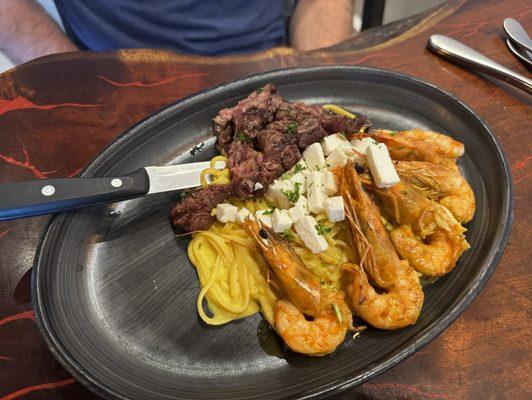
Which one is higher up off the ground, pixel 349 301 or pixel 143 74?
pixel 143 74

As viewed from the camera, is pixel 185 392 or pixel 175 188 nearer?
pixel 185 392

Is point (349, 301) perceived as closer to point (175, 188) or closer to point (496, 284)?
point (496, 284)

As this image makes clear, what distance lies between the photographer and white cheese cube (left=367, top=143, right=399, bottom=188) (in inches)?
93.4

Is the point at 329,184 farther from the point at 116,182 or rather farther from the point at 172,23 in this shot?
the point at 172,23

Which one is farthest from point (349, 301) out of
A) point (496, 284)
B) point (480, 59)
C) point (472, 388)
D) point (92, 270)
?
point (480, 59)

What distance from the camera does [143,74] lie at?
3402 mm

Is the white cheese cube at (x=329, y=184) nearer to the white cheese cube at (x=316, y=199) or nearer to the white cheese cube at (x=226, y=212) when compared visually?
the white cheese cube at (x=316, y=199)

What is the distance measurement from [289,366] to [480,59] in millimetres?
2676

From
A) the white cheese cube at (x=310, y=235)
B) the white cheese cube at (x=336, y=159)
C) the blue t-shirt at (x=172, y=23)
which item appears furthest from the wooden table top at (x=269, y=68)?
the white cheese cube at (x=336, y=159)

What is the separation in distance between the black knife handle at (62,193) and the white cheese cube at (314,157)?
955 millimetres

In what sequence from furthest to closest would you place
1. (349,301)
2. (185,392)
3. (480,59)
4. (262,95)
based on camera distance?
(480,59)
(262,95)
(349,301)
(185,392)

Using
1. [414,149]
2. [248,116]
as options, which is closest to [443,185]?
[414,149]

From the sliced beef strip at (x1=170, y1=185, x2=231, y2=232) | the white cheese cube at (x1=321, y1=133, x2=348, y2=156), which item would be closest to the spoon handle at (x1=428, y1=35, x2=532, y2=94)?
the white cheese cube at (x1=321, y1=133, x2=348, y2=156)

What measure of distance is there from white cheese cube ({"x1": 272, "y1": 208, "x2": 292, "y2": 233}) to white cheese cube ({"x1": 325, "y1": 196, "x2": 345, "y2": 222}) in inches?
8.6
